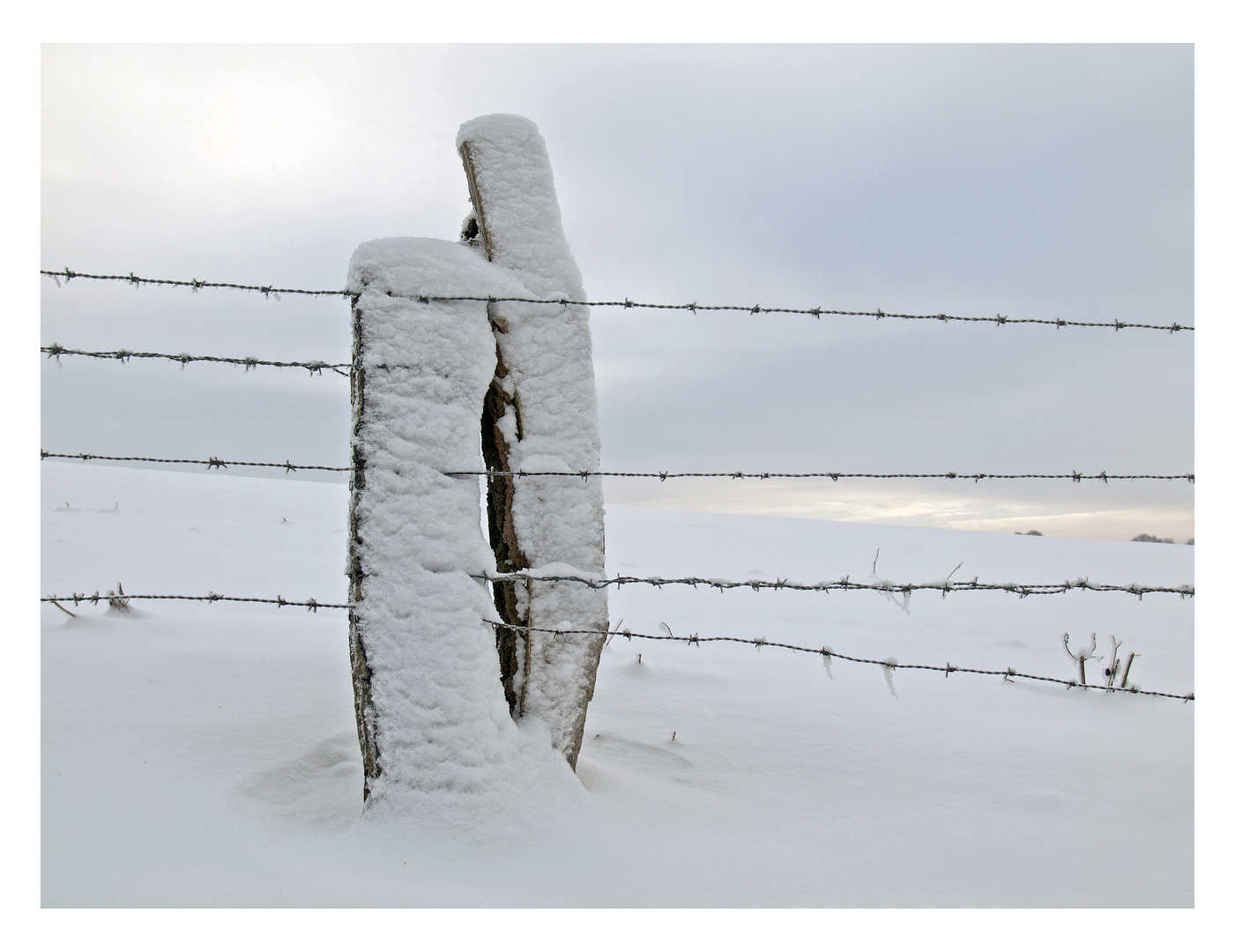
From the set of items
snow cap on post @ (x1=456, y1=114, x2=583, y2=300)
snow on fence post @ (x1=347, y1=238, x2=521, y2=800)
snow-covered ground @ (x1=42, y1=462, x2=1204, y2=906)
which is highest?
snow cap on post @ (x1=456, y1=114, x2=583, y2=300)

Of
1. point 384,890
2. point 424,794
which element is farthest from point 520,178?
point 384,890

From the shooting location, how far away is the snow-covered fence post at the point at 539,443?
3090 mm

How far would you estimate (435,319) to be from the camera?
2.89m

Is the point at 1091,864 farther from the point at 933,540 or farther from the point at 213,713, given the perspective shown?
the point at 933,540

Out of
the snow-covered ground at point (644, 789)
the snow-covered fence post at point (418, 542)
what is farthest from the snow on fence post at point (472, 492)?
the snow-covered ground at point (644, 789)

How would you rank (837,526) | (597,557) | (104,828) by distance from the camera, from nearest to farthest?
(104,828) < (597,557) < (837,526)

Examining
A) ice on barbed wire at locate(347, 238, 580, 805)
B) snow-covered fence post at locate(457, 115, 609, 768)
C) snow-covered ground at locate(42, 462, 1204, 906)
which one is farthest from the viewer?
snow-covered fence post at locate(457, 115, 609, 768)

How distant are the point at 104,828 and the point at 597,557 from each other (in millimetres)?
1965

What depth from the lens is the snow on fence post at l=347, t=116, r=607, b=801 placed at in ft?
8.84

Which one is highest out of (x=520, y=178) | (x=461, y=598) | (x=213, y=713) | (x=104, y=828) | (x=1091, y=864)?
(x=520, y=178)

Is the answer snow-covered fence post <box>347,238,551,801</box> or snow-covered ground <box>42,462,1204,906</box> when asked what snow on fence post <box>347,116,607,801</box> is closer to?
snow-covered fence post <box>347,238,551,801</box>

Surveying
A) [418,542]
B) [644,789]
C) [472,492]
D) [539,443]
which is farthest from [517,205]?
[644,789]

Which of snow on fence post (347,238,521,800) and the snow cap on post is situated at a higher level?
the snow cap on post

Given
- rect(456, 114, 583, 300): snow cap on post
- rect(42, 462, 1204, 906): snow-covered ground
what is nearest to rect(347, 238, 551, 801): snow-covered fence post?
rect(42, 462, 1204, 906): snow-covered ground
